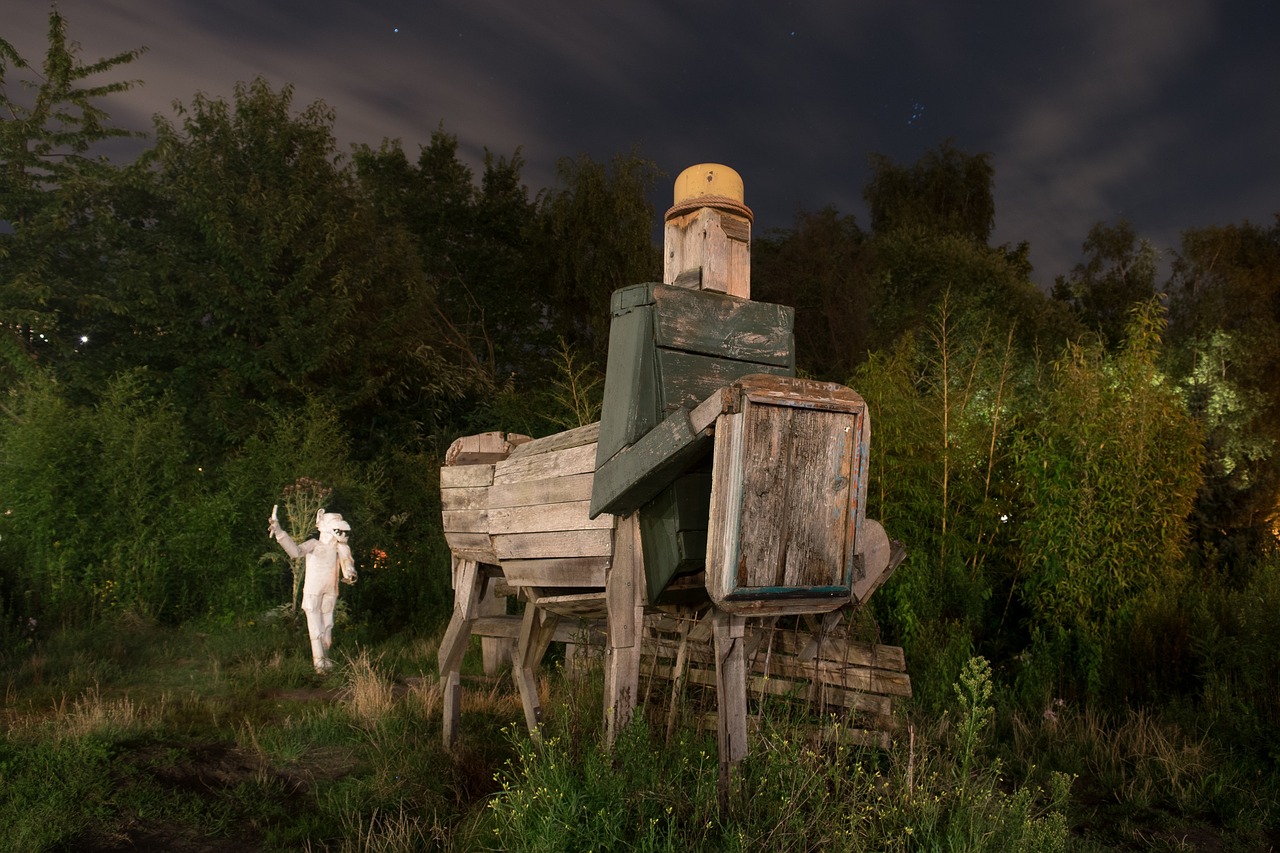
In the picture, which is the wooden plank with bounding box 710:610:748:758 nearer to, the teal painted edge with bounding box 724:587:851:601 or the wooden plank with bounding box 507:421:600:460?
the teal painted edge with bounding box 724:587:851:601

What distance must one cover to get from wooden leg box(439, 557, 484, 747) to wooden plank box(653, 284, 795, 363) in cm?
230

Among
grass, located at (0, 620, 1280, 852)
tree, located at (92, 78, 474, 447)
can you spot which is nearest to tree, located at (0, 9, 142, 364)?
A: tree, located at (92, 78, 474, 447)

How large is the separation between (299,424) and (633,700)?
33.0 feet

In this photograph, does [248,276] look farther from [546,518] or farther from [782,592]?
[782,592]

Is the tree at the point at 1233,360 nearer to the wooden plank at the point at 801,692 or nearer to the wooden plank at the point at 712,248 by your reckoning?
the wooden plank at the point at 801,692

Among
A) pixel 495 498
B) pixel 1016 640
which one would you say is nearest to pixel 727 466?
pixel 495 498

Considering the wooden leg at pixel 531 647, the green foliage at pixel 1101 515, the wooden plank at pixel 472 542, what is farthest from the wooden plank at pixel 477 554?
the green foliage at pixel 1101 515

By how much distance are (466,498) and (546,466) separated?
864 millimetres

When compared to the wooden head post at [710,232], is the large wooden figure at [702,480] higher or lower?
lower

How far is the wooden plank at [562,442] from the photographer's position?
3.78 m

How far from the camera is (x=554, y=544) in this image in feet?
12.8

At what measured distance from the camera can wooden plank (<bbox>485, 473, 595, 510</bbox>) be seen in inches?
146

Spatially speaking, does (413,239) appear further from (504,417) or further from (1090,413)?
(1090,413)

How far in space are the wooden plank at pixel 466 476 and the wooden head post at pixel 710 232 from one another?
1.59 metres
